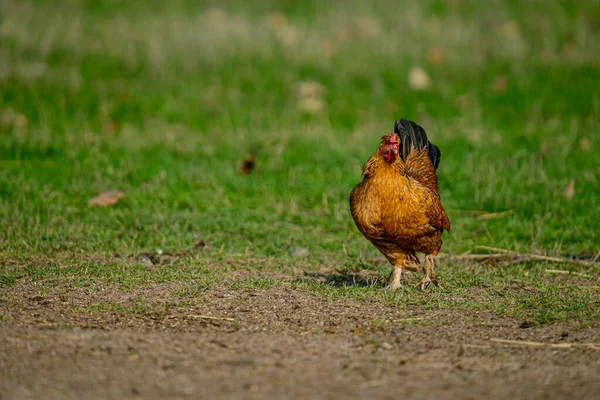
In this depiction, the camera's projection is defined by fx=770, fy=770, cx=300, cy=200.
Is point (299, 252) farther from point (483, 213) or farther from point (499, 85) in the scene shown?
point (499, 85)

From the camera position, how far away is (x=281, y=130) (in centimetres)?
884

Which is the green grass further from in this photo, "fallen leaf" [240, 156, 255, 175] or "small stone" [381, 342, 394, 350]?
"small stone" [381, 342, 394, 350]

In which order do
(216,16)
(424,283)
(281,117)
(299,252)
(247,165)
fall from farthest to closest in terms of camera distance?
1. (216,16)
2. (281,117)
3. (247,165)
4. (299,252)
5. (424,283)

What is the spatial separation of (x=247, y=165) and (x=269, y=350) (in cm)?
418

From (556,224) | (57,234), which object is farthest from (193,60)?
(556,224)

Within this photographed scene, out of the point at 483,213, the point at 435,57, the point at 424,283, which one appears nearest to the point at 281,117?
the point at 435,57

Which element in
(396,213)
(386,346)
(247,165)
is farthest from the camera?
(247,165)

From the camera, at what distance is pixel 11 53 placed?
34.8 ft

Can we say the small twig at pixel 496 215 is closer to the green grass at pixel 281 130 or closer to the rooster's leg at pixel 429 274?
the green grass at pixel 281 130

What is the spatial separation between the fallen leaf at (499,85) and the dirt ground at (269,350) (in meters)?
6.06

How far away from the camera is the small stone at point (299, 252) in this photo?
18.9 ft

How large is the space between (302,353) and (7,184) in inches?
177

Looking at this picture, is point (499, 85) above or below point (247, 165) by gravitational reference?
above

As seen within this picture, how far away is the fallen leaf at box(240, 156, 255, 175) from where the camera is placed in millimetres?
7586
